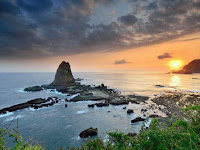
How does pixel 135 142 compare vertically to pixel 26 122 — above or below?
above

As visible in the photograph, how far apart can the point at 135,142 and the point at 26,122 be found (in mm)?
34194

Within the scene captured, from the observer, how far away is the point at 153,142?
489 centimetres

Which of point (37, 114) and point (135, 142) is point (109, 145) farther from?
point (37, 114)

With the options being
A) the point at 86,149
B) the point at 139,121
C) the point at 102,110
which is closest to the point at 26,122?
the point at 102,110

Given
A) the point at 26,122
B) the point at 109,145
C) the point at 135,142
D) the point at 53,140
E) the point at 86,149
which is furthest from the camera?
the point at 26,122

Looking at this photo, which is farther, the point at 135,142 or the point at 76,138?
the point at 76,138

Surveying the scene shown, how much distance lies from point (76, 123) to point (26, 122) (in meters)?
13.4

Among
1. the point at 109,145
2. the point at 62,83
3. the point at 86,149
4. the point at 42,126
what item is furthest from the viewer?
the point at 62,83

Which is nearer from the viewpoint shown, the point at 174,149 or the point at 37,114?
the point at 174,149

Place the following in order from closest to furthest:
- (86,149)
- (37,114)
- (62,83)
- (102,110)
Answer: (86,149) → (37,114) → (102,110) → (62,83)

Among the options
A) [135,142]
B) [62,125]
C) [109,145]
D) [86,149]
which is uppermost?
[135,142]

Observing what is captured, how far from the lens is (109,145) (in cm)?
630

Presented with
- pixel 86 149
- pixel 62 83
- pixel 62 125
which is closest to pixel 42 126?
pixel 62 125

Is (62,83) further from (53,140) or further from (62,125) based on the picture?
(53,140)
